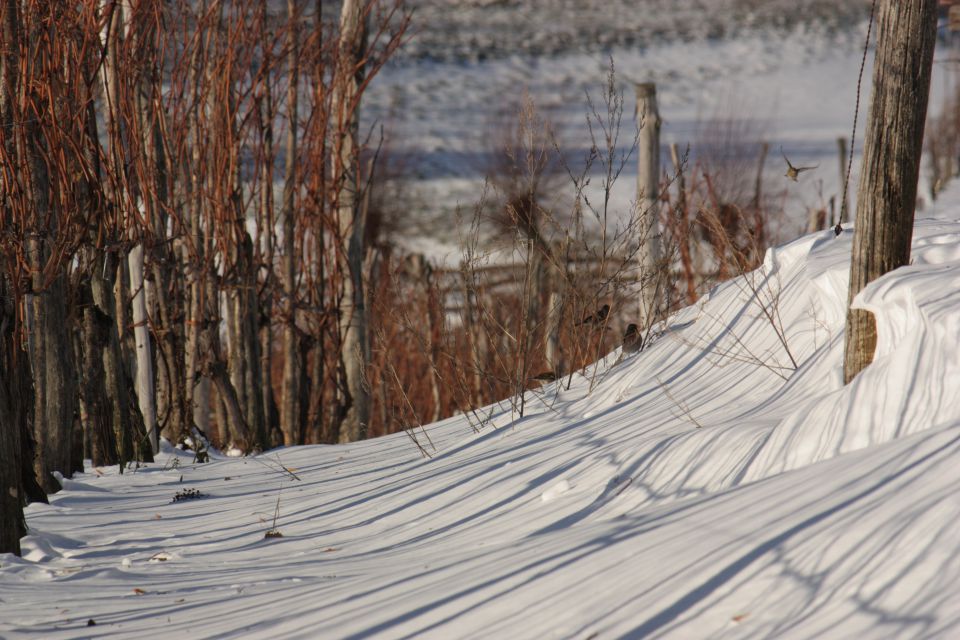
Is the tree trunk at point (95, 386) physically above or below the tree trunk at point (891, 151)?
below

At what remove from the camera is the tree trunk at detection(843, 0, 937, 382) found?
3.55 m

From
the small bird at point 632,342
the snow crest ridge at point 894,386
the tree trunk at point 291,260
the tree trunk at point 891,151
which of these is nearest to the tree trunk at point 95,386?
the tree trunk at point 291,260

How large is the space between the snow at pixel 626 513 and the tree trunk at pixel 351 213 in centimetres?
210

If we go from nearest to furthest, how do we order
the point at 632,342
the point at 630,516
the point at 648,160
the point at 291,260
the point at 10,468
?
the point at 630,516
the point at 10,468
the point at 632,342
the point at 648,160
the point at 291,260

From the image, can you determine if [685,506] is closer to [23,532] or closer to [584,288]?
[23,532]

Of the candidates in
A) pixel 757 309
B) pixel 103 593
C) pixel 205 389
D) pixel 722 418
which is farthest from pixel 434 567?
pixel 205 389

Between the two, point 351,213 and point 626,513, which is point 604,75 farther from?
point 626,513

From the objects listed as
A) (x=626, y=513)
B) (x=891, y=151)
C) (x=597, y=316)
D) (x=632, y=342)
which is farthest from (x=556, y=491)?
(x=632, y=342)

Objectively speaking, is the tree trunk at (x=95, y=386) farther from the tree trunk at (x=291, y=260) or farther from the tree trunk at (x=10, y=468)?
the tree trunk at (x=291, y=260)

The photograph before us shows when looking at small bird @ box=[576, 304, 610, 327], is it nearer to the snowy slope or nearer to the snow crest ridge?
the snowy slope

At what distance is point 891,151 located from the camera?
3609 mm

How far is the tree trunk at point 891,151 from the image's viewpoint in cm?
355

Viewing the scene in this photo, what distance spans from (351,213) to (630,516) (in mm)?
5288

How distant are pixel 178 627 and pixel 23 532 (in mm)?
1469
